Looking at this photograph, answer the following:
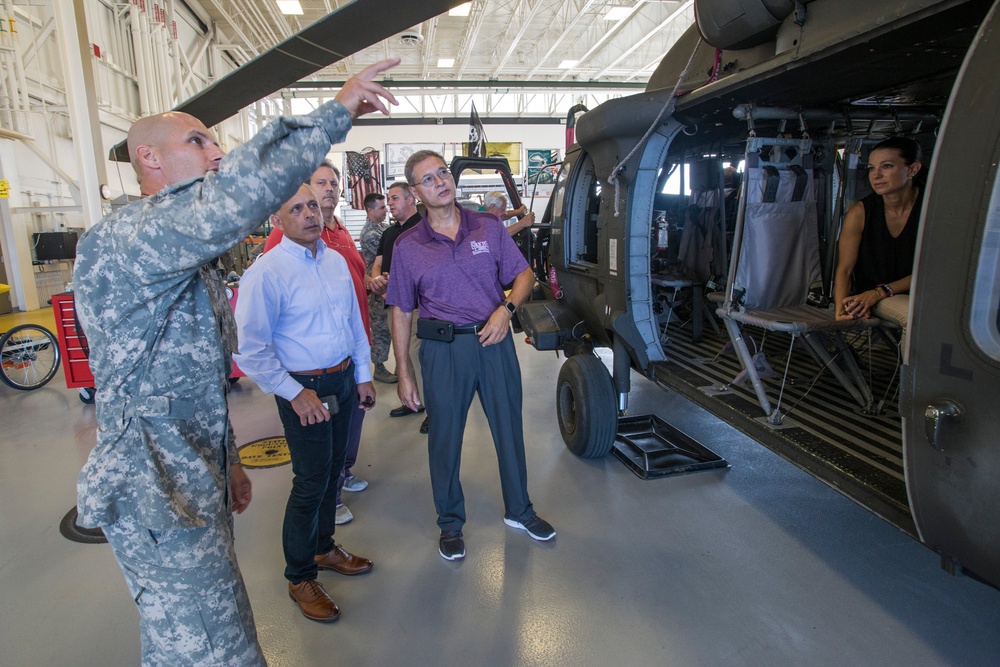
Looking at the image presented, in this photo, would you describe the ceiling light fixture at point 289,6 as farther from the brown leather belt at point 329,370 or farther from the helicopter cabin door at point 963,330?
the helicopter cabin door at point 963,330

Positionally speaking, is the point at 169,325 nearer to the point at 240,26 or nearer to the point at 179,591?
the point at 179,591

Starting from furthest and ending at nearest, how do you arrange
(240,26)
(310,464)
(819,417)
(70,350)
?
(240,26) < (70,350) < (819,417) < (310,464)

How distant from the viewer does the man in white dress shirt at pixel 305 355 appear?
7.45 ft

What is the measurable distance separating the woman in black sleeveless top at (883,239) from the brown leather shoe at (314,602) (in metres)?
2.74

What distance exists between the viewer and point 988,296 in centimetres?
164

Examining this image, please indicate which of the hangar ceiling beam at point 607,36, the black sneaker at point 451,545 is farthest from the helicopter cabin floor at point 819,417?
the hangar ceiling beam at point 607,36

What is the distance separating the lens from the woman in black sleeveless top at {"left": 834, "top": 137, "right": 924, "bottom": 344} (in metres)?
2.89

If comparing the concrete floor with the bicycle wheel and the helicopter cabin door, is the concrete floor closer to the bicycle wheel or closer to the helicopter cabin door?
the helicopter cabin door

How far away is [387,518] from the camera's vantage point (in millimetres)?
3377

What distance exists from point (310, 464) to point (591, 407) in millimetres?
2002

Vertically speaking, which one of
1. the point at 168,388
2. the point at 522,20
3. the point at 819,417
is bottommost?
the point at 819,417

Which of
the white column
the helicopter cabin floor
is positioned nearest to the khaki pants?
the helicopter cabin floor

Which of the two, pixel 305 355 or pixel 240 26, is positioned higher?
pixel 240 26

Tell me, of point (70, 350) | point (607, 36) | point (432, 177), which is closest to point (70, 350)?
point (70, 350)
